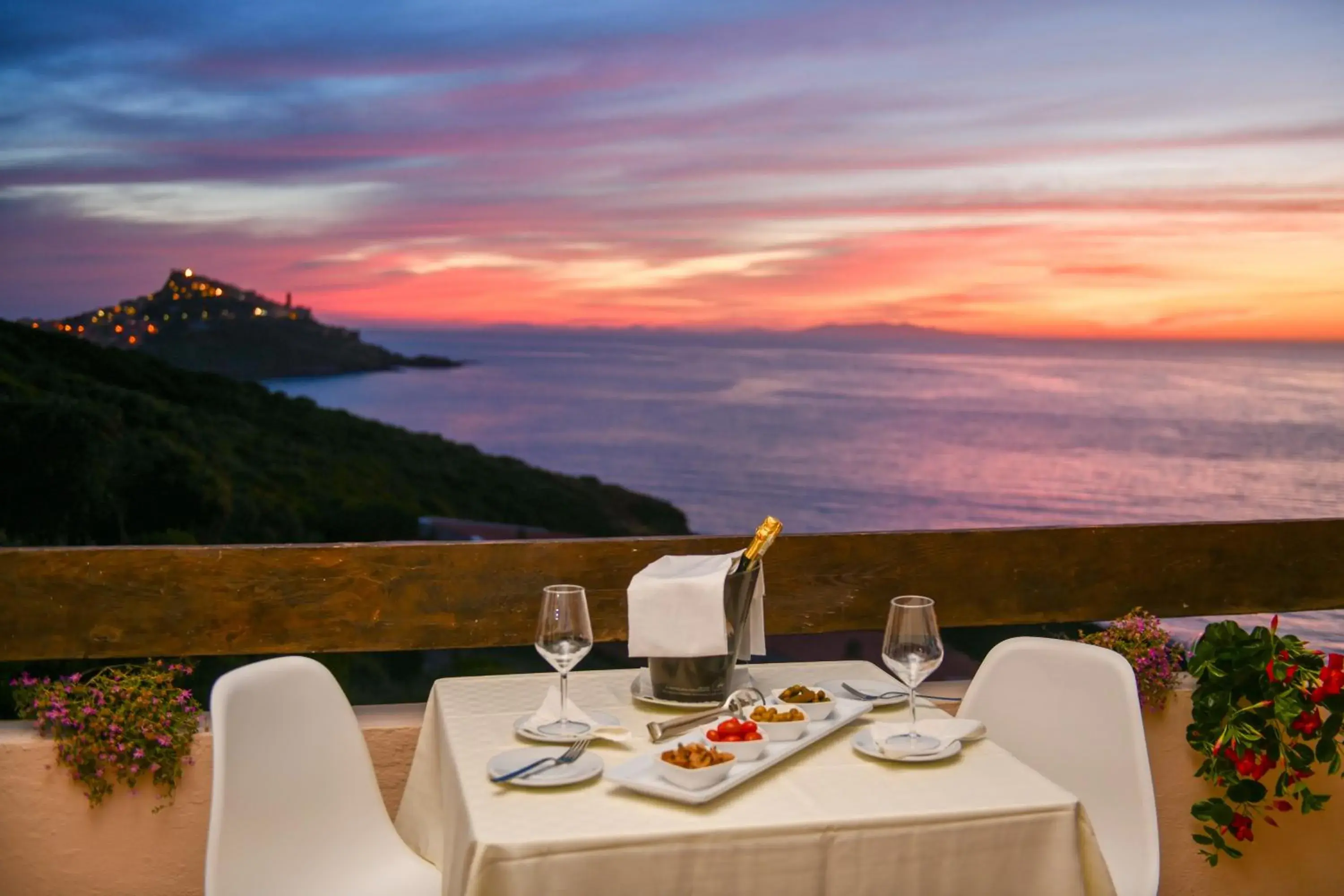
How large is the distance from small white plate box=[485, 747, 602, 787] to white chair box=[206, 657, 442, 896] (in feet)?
1.41

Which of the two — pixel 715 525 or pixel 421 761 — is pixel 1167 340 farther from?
pixel 421 761

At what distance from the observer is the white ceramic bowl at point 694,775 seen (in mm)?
1509

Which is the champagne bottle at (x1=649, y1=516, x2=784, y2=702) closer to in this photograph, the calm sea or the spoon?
the spoon

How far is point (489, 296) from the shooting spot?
5.76 metres

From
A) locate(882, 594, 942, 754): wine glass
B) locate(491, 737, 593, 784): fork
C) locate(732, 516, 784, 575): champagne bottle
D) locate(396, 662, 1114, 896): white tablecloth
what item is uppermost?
locate(732, 516, 784, 575): champagne bottle

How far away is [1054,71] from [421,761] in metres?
3.87

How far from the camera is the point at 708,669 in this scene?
6.32 ft

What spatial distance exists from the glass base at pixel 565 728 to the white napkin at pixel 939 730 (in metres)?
0.40

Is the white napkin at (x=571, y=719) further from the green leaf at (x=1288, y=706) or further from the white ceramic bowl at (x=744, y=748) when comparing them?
the green leaf at (x=1288, y=706)

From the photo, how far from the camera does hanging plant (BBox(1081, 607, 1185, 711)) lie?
106 inches

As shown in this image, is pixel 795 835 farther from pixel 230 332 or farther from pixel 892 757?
pixel 230 332

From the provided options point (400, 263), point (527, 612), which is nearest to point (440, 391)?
point (400, 263)

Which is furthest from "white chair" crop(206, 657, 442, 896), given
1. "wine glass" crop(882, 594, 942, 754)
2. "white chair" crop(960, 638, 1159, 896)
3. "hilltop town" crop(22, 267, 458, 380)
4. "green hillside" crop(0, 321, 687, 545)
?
"green hillside" crop(0, 321, 687, 545)

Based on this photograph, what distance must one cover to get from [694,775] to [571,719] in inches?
14.2
